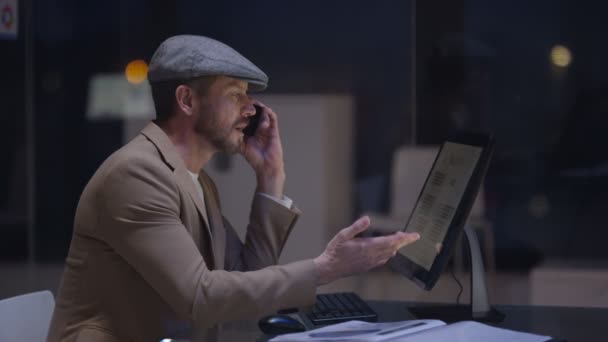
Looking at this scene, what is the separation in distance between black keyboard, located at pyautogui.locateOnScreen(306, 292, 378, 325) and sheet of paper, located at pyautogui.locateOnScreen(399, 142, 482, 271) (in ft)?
0.57

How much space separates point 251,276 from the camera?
83.6 inches

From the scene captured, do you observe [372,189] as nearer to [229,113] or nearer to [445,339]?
[229,113]

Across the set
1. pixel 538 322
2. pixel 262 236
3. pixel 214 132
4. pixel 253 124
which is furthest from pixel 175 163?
pixel 538 322

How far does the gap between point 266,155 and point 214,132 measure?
0.36 m

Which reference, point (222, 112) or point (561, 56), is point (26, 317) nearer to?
point (222, 112)

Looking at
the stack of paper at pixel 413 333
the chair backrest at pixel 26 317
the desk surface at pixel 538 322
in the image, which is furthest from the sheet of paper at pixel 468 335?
the chair backrest at pixel 26 317

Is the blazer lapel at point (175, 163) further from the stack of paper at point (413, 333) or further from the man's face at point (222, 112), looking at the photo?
the stack of paper at point (413, 333)

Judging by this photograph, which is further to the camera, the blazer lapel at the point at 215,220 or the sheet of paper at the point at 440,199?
the blazer lapel at the point at 215,220

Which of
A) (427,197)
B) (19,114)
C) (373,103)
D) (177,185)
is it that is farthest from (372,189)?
(177,185)

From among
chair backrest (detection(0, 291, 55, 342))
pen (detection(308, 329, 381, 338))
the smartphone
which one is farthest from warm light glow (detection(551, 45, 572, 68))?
pen (detection(308, 329, 381, 338))

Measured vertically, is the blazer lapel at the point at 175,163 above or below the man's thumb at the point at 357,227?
above

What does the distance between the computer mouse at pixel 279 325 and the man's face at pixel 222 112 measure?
544 millimetres

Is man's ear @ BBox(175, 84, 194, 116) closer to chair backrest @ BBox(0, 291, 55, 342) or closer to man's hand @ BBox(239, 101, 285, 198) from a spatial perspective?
man's hand @ BBox(239, 101, 285, 198)

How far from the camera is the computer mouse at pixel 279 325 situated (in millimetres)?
2029
